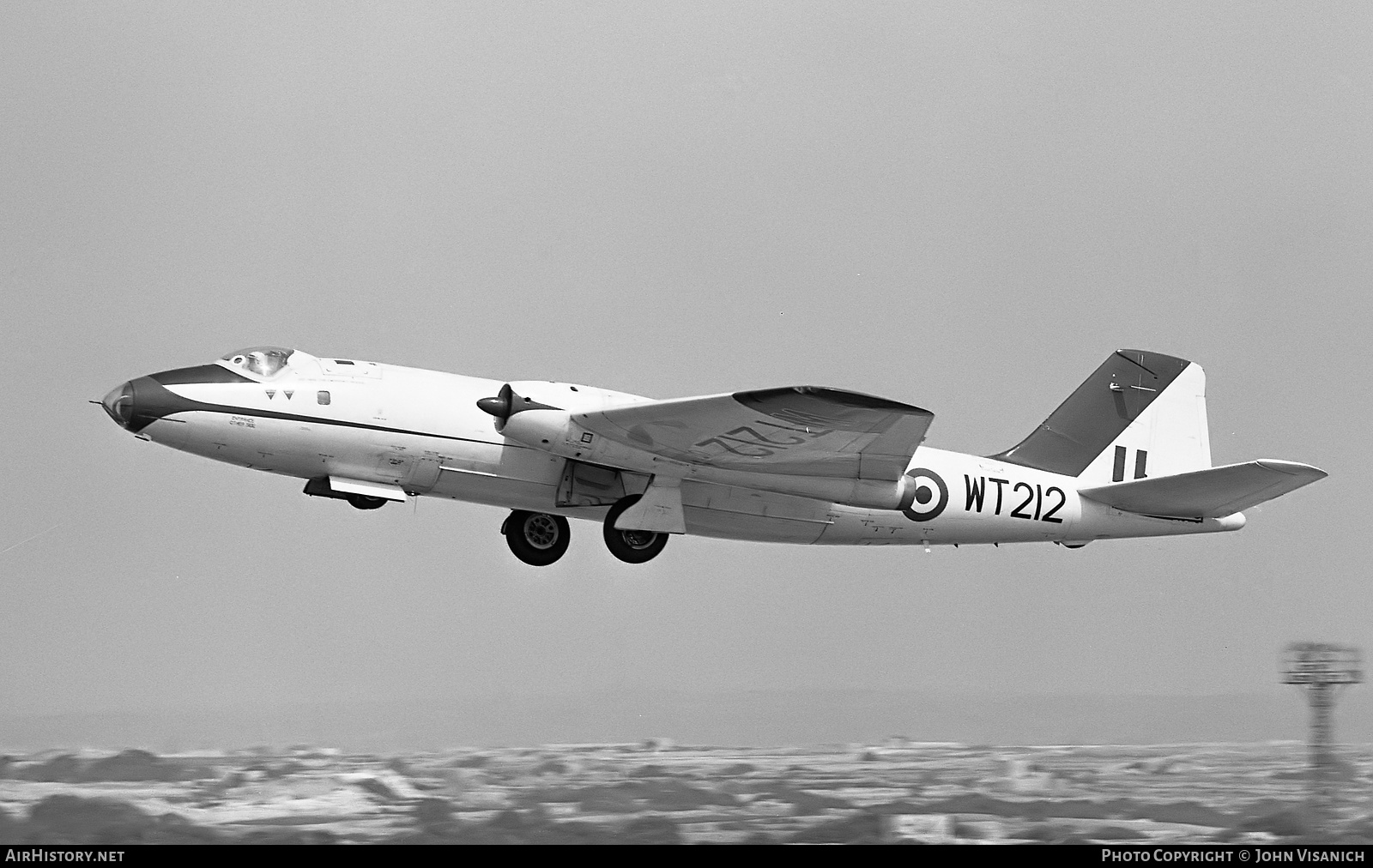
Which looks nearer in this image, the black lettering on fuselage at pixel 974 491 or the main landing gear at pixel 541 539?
the main landing gear at pixel 541 539

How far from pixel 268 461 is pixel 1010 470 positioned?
470 inches

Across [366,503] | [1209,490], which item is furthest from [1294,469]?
[366,503]

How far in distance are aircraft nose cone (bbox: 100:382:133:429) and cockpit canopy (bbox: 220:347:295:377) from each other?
1.35 metres

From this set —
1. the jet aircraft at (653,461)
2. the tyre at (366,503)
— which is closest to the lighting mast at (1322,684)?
the jet aircraft at (653,461)

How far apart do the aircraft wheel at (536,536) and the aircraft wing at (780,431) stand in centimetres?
304

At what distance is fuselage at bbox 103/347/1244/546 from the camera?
18828 mm

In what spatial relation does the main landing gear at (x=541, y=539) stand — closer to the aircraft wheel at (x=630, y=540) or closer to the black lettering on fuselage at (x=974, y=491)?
the aircraft wheel at (x=630, y=540)

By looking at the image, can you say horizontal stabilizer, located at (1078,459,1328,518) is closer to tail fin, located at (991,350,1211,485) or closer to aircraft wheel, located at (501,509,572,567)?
tail fin, located at (991,350,1211,485)

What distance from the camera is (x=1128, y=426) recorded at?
2409 centimetres

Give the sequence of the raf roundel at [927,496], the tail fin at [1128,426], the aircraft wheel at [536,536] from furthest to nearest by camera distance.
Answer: the tail fin at [1128,426] < the aircraft wheel at [536,536] < the raf roundel at [927,496]

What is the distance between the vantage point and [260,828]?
64.3 ft

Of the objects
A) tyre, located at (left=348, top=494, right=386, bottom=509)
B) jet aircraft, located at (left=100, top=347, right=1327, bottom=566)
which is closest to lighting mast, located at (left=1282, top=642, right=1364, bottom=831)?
jet aircraft, located at (left=100, top=347, right=1327, bottom=566)

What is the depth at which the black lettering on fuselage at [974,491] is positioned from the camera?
2203 cm
